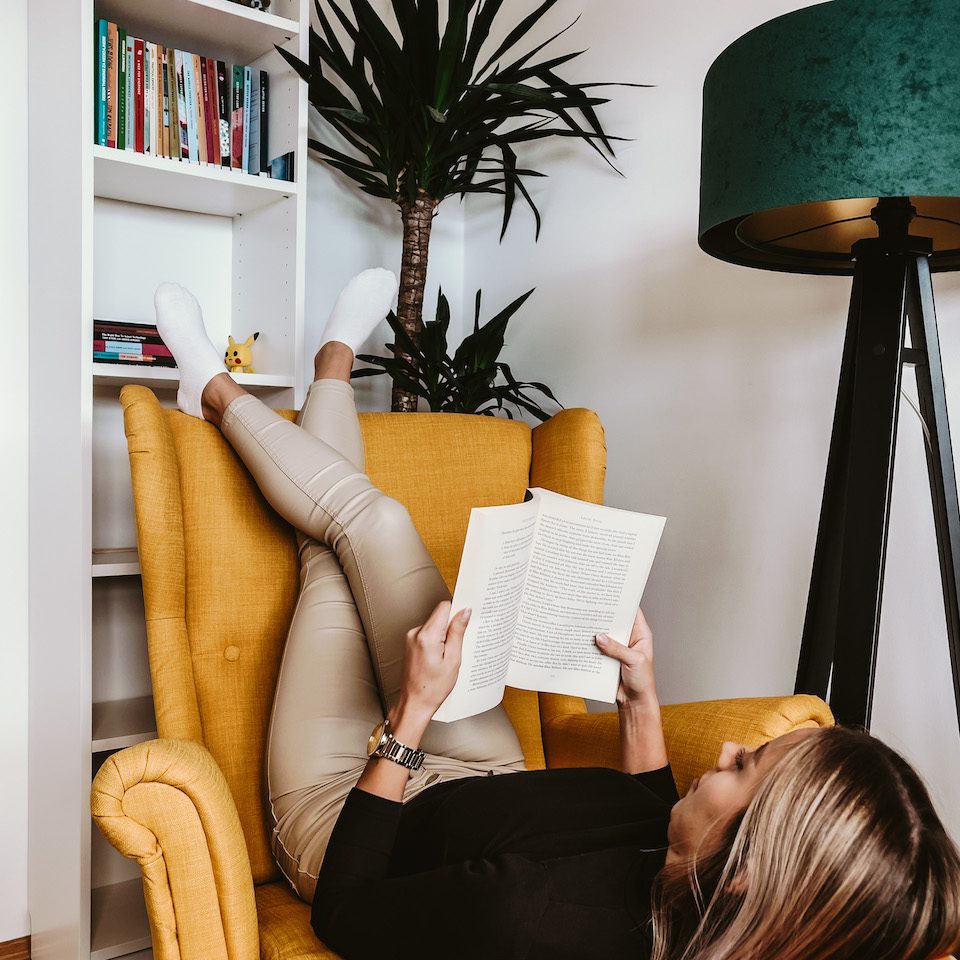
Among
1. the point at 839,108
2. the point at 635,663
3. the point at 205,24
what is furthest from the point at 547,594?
the point at 205,24

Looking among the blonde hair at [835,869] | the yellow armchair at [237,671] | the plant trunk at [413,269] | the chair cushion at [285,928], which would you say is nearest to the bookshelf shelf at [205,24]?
the plant trunk at [413,269]

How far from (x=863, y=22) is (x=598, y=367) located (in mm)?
1262

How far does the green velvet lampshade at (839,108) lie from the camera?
1.05 m

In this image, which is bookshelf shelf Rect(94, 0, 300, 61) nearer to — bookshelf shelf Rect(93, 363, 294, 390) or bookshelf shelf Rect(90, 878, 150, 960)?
bookshelf shelf Rect(93, 363, 294, 390)

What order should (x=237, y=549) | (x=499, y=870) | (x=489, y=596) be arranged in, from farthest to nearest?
(x=237, y=549), (x=489, y=596), (x=499, y=870)

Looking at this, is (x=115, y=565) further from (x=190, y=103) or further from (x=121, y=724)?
(x=190, y=103)

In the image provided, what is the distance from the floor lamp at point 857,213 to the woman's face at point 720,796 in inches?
16.7

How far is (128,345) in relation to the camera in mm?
1917

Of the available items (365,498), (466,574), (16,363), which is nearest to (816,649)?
(466,574)

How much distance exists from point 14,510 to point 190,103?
935mm

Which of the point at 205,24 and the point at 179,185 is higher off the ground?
the point at 205,24

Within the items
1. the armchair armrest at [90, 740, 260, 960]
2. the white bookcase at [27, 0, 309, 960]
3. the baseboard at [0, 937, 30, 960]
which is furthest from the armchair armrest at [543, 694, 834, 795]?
the baseboard at [0, 937, 30, 960]

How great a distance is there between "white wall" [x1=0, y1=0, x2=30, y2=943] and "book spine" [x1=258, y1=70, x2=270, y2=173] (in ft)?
1.59

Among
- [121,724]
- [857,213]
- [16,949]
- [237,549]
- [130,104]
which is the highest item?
[130,104]
